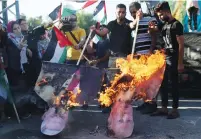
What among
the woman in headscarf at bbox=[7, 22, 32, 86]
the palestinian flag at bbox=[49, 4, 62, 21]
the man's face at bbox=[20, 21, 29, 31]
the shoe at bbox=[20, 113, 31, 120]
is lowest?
the shoe at bbox=[20, 113, 31, 120]

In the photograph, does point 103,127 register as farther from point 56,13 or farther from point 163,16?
point 56,13

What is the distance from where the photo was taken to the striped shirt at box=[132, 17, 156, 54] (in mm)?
6070

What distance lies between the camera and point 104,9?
1039 centimetres

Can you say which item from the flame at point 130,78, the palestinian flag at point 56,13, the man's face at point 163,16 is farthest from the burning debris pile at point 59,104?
the palestinian flag at point 56,13

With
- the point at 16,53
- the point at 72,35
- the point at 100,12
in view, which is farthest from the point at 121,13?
the point at 100,12

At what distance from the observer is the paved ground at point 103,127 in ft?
16.8

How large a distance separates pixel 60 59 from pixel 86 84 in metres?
0.90

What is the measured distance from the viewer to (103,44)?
6.50m

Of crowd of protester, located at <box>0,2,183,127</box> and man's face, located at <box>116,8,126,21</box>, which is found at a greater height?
man's face, located at <box>116,8,126,21</box>

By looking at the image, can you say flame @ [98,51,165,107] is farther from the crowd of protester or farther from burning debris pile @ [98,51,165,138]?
the crowd of protester

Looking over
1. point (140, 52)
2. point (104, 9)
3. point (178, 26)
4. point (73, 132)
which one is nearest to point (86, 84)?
point (73, 132)

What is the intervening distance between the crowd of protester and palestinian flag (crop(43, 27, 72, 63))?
0.51 feet

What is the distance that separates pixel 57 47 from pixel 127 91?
1.78 metres

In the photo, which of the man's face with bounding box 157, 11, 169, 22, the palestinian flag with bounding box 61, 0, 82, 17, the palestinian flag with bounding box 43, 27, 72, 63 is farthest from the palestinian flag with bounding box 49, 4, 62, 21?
the man's face with bounding box 157, 11, 169, 22
